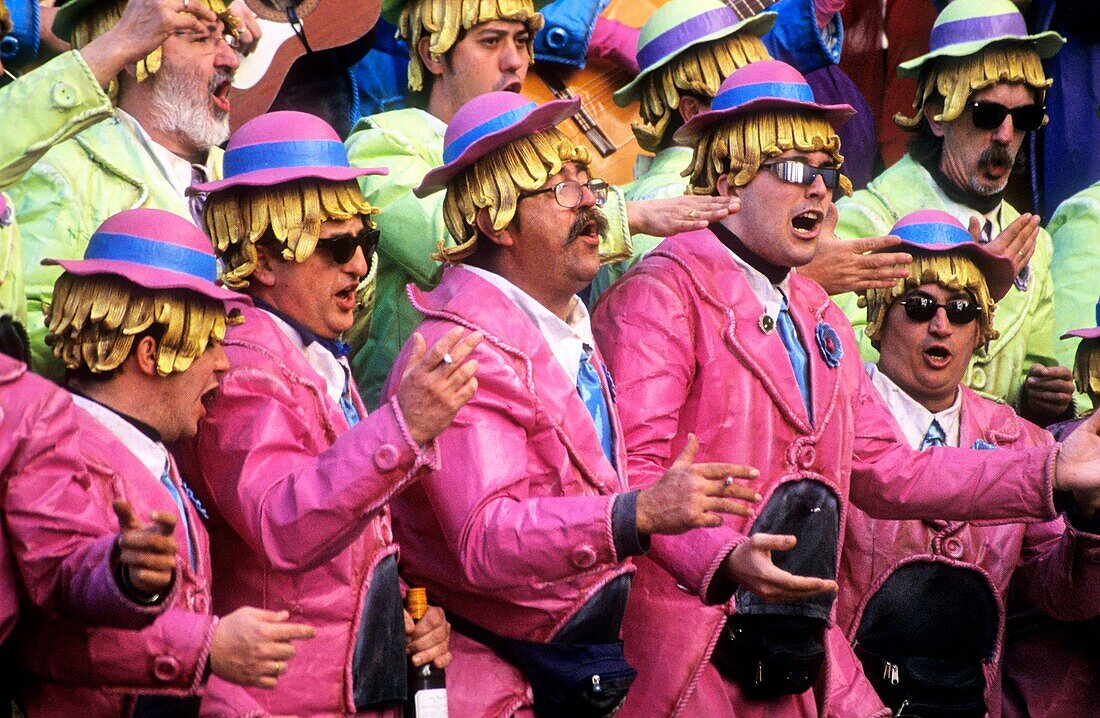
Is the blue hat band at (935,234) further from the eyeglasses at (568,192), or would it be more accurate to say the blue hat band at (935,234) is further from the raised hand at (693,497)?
the raised hand at (693,497)

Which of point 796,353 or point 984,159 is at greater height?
point 796,353

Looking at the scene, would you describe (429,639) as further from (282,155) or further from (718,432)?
(282,155)

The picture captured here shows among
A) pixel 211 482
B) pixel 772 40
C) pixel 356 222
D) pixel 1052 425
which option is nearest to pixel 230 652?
pixel 211 482

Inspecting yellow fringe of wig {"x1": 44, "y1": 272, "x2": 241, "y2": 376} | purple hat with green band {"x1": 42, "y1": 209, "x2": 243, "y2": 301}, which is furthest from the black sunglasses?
yellow fringe of wig {"x1": 44, "y1": 272, "x2": 241, "y2": 376}

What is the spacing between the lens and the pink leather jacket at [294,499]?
4371 millimetres

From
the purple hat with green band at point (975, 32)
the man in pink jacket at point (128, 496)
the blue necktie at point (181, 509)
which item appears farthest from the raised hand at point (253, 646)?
the purple hat with green band at point (975, 32)

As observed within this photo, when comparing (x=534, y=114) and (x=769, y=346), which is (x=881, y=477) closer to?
(x=769, y=346)

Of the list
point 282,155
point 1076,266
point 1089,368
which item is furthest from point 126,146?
point 1076,266

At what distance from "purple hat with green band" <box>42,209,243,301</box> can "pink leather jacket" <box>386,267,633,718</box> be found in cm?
56

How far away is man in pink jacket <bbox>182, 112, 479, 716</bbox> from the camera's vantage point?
438 cm

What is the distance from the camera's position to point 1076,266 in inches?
303

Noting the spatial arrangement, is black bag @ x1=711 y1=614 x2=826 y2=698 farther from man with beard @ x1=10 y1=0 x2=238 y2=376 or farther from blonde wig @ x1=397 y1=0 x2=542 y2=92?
blonde wig @ x1=397 y1=0 x2=542 y2=92

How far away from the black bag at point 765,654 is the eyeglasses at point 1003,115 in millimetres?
2615

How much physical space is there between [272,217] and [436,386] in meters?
0.87
